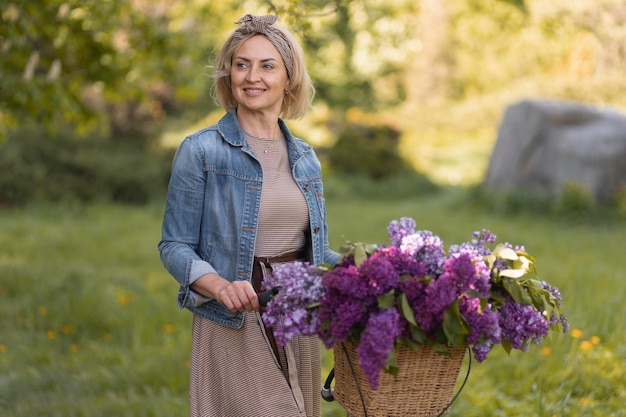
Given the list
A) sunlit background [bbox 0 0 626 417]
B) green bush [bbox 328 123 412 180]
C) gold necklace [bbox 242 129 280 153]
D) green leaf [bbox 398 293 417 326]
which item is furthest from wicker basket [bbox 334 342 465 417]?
→ green bush [bbox 328 123 412 180]

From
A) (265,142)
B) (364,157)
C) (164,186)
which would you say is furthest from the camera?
(364,157)

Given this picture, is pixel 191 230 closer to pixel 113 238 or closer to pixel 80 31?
pixel 80 31

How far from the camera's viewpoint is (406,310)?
2.06 metres

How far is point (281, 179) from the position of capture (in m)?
2.81

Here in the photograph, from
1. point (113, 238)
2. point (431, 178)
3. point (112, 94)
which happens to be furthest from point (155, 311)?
point (431, 178)

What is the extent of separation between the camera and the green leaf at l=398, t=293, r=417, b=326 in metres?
2.05

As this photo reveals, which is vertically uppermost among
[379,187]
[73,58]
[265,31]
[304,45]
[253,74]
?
[304,45]

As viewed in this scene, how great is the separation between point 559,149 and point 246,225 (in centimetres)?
974

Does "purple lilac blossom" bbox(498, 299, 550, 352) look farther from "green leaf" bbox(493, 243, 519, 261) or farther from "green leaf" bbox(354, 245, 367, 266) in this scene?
"green leaf" bbox(354, 245, 367, 266)

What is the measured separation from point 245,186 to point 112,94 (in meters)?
4.95

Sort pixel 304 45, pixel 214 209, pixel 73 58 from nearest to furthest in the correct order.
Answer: pixel 214 209 → pixel 73 58 → pixel 304 45

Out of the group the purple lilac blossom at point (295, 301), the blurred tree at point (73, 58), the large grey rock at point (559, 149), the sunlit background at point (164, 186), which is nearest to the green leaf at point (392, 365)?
the purple lilac blossom at point (295, 301)

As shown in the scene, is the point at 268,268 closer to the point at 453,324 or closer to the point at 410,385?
the point at 410,385

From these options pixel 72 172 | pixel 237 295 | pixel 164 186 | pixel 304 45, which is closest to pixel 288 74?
pixel 237 295
